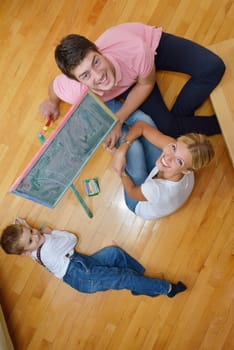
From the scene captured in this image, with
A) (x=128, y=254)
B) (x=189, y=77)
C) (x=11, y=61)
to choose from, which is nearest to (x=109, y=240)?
(x=128, y=254)

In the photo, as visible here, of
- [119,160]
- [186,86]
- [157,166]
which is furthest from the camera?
[186,86]

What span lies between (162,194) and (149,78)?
0.47 metres

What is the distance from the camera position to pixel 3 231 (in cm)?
157

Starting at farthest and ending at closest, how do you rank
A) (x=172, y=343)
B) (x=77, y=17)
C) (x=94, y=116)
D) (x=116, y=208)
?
(x=77, y=17) < (x=116, y=208) < (x=172, y=343) < (x=94, y=116)

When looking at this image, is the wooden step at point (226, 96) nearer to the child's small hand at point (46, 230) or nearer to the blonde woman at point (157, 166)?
the blonde woman at point (157, 166)

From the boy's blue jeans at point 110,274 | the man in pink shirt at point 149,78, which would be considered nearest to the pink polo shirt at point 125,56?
the man in pink shirt at point 149,78

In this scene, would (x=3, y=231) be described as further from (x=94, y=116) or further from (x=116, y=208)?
(x=94, y=116)

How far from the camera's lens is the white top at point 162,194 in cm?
132

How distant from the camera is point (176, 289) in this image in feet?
4.92

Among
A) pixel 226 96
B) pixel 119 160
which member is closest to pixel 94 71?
pixel 119 160

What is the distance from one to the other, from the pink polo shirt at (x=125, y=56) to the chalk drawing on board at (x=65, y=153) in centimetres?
16

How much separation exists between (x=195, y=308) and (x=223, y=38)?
1200mm

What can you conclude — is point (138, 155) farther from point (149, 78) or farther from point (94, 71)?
point (94, 71)

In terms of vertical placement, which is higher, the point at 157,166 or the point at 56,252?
the point at 157,166
